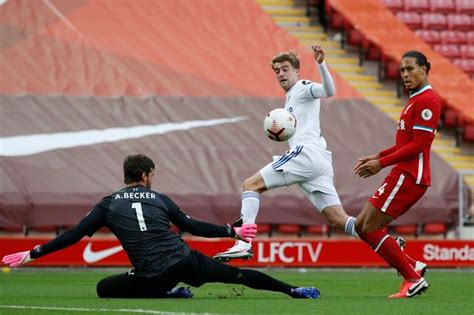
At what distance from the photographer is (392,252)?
32.8 ft

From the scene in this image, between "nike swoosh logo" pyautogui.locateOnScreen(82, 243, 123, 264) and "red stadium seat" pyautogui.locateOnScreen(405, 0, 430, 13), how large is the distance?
33.1 ft

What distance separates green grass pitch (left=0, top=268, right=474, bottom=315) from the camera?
8.05 meters


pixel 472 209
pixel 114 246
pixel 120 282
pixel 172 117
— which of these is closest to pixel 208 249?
pixel 114 246

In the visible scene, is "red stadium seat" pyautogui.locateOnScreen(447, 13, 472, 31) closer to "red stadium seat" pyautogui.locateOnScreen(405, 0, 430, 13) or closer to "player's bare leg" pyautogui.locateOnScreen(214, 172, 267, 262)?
"red stadium seat" pyautogui.locateOnScreen(405, 0, 430, 13)

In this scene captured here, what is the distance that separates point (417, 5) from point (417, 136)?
15239 millimetres

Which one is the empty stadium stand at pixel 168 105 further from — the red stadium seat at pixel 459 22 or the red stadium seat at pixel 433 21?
the red stadium seat at pixel 459 22

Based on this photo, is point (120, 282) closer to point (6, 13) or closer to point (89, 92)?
point (89, 92)

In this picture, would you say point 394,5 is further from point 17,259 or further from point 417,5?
point 17,259

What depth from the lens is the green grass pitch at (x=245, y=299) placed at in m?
8.05

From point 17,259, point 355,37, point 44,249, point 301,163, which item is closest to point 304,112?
point 301,163

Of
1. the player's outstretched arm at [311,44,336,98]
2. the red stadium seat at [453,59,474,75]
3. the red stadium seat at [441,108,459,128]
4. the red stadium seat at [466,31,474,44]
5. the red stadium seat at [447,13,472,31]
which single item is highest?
the red stadium seat at [447,13,472,31]

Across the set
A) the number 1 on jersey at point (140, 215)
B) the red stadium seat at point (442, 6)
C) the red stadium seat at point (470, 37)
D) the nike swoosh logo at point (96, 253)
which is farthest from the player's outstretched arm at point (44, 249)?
the red stadium seat at point (442, 6)

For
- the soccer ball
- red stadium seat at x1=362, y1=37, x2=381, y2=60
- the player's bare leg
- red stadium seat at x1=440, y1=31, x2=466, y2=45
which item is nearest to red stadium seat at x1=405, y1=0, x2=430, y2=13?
red stadium seat at x1=440, y1=31, x2=466, y2=45

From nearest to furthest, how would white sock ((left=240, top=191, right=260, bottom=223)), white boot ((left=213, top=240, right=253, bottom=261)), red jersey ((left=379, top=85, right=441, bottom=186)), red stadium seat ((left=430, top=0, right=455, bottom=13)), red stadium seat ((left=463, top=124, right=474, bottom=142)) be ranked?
1. red jersey ((left=379, top=85, right=441, bottom=186))
2. white boot ((left=213, top=240, right=253, bottom=261))
3. white sock ((left=240, top=191, right=260, bottom=223))
4. red stadium seat ((left=463, top=124, right=474, bottom=142))
5. red stadium seat ((left=430, top=0, right=455, bottom=13))
